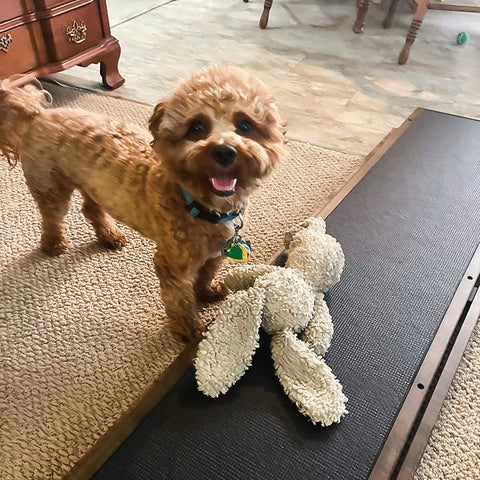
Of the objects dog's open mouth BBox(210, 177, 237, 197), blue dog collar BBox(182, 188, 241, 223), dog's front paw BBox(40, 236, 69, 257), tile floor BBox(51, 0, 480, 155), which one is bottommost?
tile floor BBox(51, 0, 480, 155)

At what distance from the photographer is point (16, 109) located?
1.20 meters

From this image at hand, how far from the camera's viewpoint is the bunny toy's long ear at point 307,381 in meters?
0.91

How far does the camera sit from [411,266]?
4.10 feet

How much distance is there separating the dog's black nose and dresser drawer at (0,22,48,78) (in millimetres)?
1387

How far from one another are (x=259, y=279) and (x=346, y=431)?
1.07 ft

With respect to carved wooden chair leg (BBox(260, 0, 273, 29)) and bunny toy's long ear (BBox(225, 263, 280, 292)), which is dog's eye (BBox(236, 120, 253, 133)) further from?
carved wooden chair leg (BBox(260, 0, 273, 29))

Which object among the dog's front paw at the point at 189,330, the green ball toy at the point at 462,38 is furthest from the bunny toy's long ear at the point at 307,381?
the green ball toy at the point at 462,38

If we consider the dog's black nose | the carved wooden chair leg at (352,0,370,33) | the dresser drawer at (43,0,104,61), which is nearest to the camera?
the dog's black nose

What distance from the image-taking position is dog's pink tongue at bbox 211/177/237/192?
0.91 metres

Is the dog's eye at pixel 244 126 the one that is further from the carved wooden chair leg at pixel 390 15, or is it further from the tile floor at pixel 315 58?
the carved wooden chair leg at pixel 390 15

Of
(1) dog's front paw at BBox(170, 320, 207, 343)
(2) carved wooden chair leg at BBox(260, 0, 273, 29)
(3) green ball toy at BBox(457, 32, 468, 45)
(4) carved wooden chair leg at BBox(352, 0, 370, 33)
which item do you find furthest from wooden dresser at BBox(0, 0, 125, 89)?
(3) green ball toy at BBox(457, 32, 468, 45)

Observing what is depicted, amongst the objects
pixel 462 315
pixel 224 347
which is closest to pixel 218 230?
pixel 224 347

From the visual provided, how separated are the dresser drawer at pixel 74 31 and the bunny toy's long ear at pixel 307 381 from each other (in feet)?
5.25

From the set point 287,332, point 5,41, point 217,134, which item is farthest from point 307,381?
point 5,41
